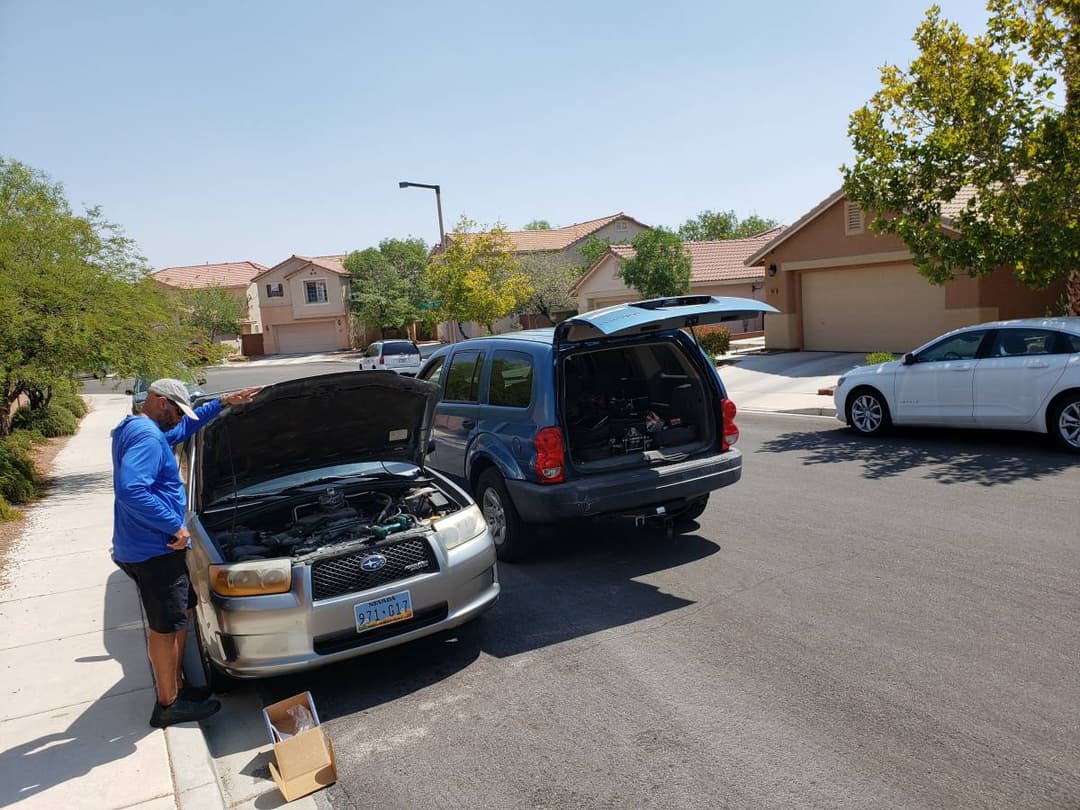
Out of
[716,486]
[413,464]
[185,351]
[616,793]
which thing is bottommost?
[616,793]

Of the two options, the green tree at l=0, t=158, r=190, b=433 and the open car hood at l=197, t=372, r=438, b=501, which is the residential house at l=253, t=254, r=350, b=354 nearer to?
the green tree at l=0, t=158, r=190, b=433

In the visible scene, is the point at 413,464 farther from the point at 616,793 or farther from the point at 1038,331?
the point at 1038,331

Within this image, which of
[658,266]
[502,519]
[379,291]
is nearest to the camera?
[502,519]

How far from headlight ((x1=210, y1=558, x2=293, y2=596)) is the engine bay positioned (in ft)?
0.78

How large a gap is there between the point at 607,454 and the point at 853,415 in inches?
263

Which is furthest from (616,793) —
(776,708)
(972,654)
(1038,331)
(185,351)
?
(185,351)

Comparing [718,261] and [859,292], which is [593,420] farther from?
[718,261]

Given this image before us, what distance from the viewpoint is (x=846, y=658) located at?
481 cm

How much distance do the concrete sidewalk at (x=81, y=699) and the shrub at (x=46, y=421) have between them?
11658 millimetres

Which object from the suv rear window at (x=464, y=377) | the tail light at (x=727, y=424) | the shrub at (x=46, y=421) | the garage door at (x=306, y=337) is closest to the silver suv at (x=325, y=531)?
the suv rear window at (x=464, y=377)

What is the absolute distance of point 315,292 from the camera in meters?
61.6

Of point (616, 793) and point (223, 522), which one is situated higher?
point (223, 522)

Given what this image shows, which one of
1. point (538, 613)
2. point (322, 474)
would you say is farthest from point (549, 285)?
point (538, 613)

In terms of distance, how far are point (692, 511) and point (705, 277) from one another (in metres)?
28.4
